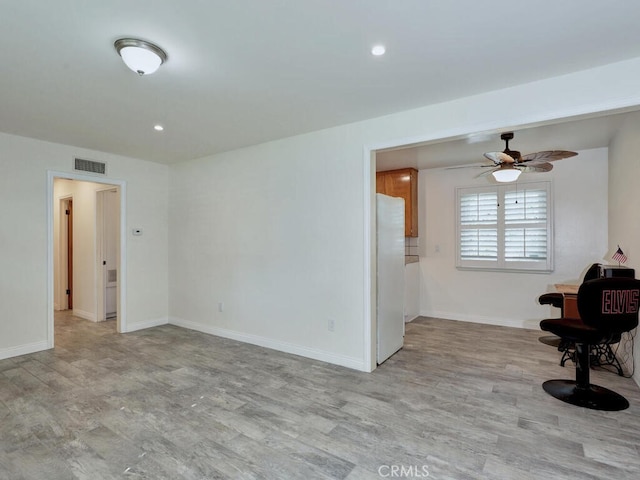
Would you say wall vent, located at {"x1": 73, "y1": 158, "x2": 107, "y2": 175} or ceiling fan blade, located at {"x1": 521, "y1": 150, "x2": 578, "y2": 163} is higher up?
wall vent, located at {"x1": 73, "y1": 158, "x2": 107, "y2": 175}

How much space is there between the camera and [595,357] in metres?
3.60

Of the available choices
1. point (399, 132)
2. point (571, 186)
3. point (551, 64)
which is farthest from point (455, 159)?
point (551, 64)

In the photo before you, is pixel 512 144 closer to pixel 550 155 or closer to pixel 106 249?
pixel 550 155

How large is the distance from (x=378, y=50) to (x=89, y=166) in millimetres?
4217

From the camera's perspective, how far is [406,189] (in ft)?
18.6

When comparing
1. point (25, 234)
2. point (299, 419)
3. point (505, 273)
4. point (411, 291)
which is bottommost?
point (299, 419)

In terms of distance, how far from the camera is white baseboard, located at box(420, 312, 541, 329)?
5051 mm

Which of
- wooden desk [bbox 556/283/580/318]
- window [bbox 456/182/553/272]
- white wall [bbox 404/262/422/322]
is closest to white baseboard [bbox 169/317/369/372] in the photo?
white wall [bbox 404/262/422/322]

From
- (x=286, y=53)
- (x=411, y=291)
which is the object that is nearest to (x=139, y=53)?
(x=286, y=53)

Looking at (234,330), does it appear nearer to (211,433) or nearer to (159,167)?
(211,433)

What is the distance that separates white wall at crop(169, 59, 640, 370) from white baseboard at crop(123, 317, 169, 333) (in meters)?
0.32

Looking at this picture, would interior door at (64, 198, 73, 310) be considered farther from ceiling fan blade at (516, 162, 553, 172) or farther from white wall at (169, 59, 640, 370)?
ceiling fan blade at (516, 162, 553, 172)

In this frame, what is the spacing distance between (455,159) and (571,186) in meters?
1.60

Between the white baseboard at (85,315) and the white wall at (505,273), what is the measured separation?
5.54 m
